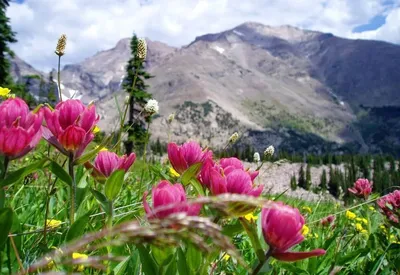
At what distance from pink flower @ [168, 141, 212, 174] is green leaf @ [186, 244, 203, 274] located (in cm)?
61

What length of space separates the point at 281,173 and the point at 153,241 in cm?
17155

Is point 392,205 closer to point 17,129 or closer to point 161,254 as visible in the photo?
point 161,254

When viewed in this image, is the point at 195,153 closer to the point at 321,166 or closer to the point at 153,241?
the point at 153,241

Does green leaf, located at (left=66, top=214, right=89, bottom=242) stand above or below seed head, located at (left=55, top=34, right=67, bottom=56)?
below

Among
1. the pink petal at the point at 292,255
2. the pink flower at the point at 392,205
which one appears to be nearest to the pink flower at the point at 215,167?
the pink petal at the point at 292,255

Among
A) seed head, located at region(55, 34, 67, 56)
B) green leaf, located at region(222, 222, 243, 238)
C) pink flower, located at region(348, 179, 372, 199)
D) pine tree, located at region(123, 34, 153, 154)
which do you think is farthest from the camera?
pink flower, located at region(348, 179, 372, 199)

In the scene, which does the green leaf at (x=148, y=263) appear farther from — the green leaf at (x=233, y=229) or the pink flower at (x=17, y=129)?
the pink flower at (x=17, y=129)

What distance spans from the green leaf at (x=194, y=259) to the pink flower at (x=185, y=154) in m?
0.61

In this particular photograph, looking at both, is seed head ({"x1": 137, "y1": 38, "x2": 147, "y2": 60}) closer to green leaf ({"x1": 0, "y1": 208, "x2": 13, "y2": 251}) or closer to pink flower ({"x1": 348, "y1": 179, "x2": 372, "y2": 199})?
green leaf ({"x1": 0, "y1": 208, "x2": 13, "y2": 251})

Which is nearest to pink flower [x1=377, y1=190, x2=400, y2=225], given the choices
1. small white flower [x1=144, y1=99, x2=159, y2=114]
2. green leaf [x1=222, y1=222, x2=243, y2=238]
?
small white flower [x1=144, y1=99, x2=159, y2=114]

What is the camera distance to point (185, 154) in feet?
6.28

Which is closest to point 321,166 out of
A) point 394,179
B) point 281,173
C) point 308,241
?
point 281,173

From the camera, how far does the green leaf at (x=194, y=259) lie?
1321mm

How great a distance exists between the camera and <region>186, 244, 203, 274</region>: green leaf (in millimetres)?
1321
